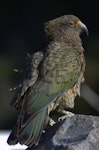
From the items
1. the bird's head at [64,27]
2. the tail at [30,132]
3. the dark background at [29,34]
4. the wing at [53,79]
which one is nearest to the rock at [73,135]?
the tail at [30,132]

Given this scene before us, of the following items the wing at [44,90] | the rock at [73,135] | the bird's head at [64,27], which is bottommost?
the rock at [73,135]

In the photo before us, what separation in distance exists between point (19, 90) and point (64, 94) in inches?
24.6

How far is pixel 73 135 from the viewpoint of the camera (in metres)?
7.52

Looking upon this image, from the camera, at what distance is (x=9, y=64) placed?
741 inches

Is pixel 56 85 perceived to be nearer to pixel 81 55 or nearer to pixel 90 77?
pixel 81 55

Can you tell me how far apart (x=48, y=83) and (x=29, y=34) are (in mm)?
11950

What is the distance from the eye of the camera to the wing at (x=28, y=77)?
7.93 meters

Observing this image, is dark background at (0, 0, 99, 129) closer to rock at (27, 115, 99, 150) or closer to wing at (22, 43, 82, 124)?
wing at (22, 43, 82, 124)

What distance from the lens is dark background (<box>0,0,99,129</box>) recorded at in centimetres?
1802

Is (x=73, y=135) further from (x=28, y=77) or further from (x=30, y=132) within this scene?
(x=28, y=77)

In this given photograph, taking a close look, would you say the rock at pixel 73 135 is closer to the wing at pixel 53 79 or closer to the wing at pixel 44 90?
the wing at pixel 44 90

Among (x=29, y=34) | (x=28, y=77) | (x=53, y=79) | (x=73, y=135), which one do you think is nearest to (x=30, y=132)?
(x=73, y=135)

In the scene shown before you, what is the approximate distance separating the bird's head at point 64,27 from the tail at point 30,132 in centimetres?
138

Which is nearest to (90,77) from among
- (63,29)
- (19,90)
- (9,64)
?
(9,64)
